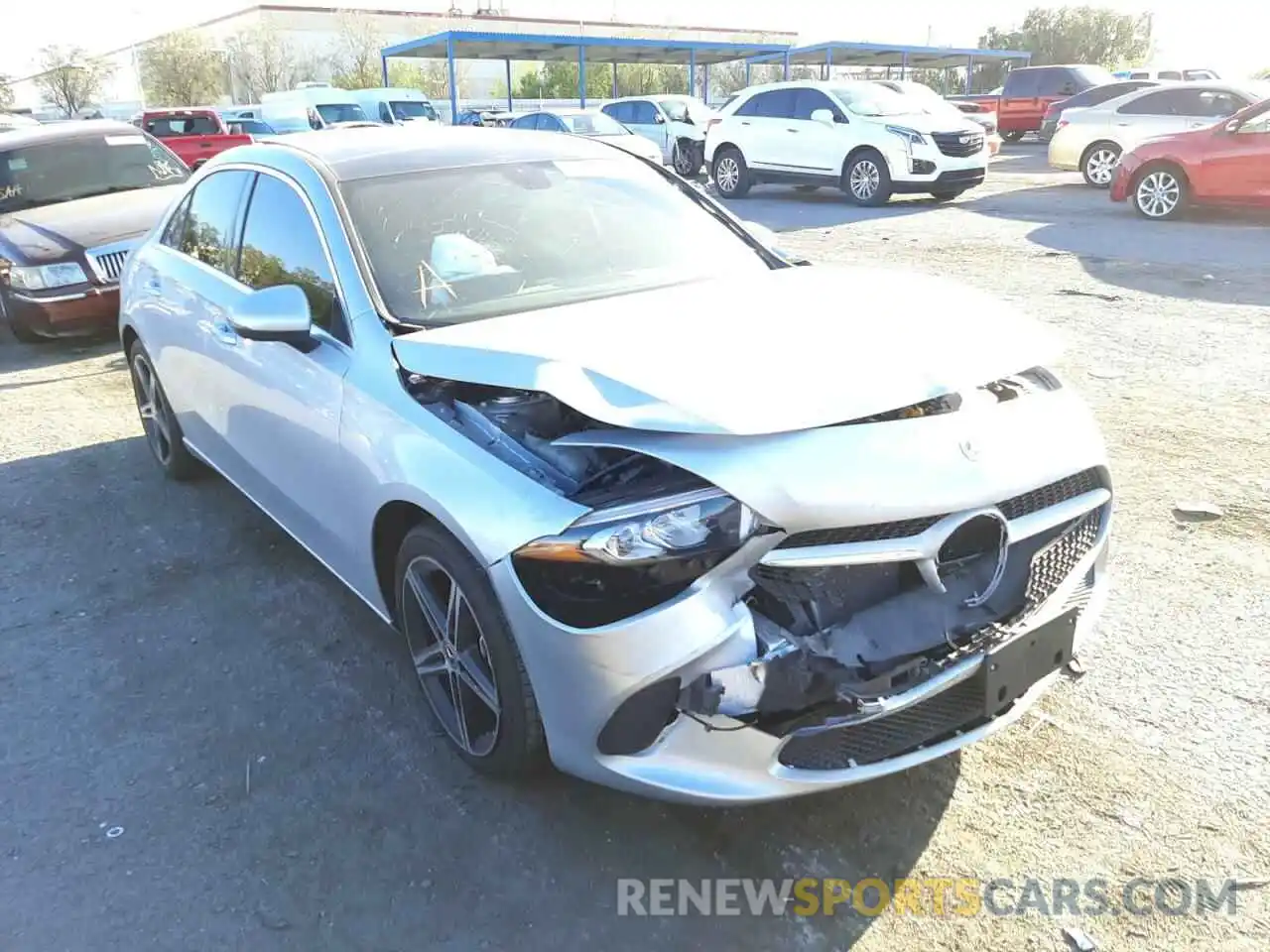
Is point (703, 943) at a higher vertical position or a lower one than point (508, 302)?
lower

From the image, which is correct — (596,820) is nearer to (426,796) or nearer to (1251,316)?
(426,796)

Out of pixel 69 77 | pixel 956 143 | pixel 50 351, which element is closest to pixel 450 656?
pixel 50 351

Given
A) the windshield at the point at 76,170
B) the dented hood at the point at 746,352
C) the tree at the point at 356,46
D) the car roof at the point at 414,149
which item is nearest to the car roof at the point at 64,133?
the windshield at the point at 76,170

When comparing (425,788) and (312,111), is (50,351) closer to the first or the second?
(425,788)

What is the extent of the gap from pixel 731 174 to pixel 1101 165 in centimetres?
594

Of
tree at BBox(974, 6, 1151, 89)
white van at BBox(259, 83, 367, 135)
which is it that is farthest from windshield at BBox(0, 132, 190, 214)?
tree at BBox(974, 6, 1151, 89)

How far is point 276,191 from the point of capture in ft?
12.3

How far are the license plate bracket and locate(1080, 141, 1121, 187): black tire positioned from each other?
15.5 metres

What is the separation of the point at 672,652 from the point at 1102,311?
6916 mm

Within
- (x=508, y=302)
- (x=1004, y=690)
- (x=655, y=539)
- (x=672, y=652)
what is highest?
(x=508, y=302)

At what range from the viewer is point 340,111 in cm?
2606

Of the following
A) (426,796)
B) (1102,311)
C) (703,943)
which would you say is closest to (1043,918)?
(703,943)

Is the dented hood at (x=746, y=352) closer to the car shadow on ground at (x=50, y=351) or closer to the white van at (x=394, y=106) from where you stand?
the car shadow on ground at (x=50, y=351)

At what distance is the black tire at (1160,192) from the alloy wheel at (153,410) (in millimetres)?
11739
